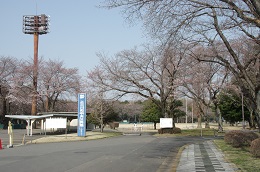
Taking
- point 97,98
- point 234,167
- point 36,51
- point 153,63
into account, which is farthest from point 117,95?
point 234,167

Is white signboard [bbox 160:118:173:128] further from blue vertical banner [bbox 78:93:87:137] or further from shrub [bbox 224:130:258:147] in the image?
shrub [bbox 224:130:258:147]

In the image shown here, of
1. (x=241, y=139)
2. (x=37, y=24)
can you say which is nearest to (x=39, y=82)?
(x=37, y=24)

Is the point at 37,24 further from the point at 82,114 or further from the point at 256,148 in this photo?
the point at 256,148

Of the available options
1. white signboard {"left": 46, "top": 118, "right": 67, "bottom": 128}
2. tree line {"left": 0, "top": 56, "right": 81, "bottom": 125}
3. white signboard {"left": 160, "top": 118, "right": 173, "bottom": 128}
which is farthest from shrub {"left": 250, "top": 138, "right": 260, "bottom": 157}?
tree line {"left": 0, "top": 56, "right": 81, "bottom": 125}

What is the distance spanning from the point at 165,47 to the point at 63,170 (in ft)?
20.1

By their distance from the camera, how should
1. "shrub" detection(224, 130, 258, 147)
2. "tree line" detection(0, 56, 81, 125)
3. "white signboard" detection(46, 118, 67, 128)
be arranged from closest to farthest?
"shrub" detection(224, 130, 258, 147) → "white signboard" detection(46, 118, 67, 128) → "tree line" detection(0, 56, 81, 125)

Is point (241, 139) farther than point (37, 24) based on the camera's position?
No

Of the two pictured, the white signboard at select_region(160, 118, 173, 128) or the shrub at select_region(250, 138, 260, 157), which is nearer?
the shrub at select_region(250, 138, 260, 157)

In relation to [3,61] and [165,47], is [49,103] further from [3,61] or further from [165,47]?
[165,47]


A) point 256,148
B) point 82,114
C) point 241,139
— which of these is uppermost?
point 82,114

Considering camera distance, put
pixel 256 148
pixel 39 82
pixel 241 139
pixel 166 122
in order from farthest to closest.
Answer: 1. pixel 39 82
2. pixel 166 122
3. pixel 241 139
4. pixel 256 148

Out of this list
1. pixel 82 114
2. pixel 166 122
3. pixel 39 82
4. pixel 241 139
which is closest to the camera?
pixel 241 139

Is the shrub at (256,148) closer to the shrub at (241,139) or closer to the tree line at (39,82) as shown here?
the shrub at (241,139)

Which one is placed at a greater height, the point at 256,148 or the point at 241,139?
the point at 256,148
